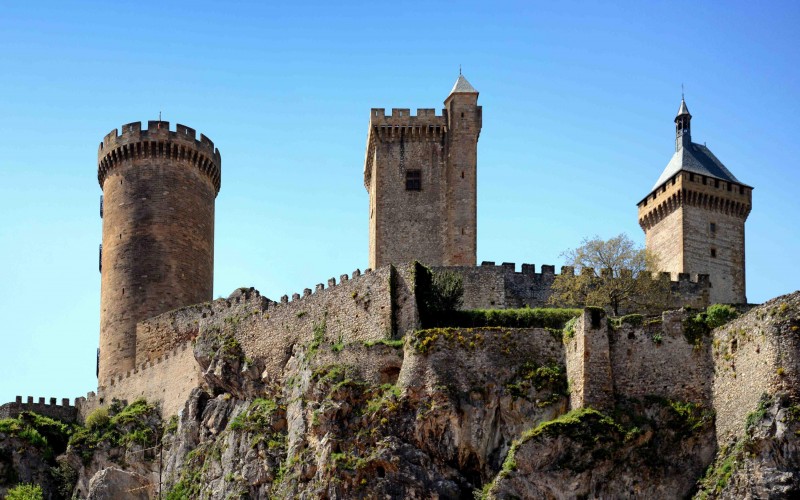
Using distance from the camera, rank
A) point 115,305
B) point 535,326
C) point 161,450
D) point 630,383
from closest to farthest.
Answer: point 630,383
point 535,326
point 161,450
point 115,305

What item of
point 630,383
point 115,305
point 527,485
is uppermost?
point 115,305

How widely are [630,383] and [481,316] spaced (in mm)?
7674

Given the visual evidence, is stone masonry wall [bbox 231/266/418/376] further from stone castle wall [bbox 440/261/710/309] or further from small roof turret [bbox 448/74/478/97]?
small roof turret [bbox 448/74/478/97]

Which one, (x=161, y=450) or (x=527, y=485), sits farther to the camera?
(x=161, y=450)

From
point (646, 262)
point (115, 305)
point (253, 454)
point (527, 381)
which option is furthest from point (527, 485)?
point (115, 305)

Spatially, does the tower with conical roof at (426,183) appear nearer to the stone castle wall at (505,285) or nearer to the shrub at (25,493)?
the stone castle wall at (505,285)

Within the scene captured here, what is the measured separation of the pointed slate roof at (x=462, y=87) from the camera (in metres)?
70.9

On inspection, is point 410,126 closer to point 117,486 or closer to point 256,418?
point 256,418

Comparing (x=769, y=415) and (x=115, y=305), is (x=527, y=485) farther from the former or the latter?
(x=115, y=305)

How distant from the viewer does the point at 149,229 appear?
7556 cm

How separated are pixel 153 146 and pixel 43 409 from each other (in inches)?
602

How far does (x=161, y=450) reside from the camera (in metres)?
63.8

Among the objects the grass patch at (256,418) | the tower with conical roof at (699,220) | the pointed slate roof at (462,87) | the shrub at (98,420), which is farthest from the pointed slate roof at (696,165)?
the shrub at (98,420)

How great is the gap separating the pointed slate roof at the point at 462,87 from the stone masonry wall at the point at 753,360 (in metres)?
23.1
